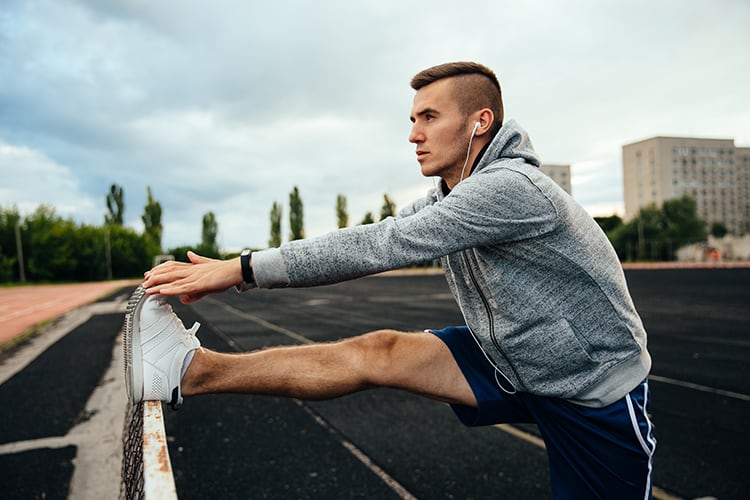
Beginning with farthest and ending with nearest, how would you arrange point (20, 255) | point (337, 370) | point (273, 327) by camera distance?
point (20, 255) < point (273, 327) < point (337, 370)

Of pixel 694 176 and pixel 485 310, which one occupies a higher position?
pixel 694 176

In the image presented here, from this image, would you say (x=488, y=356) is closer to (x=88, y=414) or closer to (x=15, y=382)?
(x=88, y=414)

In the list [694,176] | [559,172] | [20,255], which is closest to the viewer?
[559,172]

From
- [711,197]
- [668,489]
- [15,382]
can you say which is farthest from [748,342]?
[711,197]

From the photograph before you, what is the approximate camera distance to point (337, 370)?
248 cm

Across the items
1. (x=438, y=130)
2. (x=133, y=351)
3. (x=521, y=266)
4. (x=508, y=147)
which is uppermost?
(x=438, y=130)

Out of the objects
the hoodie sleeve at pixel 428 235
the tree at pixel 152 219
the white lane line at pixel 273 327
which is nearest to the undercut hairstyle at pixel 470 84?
the hoodie sleeve at pixel 428 235

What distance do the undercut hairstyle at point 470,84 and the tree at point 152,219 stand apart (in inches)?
3129

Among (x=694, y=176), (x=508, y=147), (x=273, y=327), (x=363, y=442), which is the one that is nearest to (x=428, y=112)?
(x=508, y=147)

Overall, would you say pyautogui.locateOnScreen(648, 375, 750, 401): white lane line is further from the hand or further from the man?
the hand

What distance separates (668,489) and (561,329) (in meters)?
2.41

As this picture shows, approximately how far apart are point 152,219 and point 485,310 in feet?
270

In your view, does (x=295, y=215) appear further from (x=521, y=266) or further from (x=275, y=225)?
(x=521, y=266)

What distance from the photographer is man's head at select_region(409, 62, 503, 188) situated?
2.30 metres
